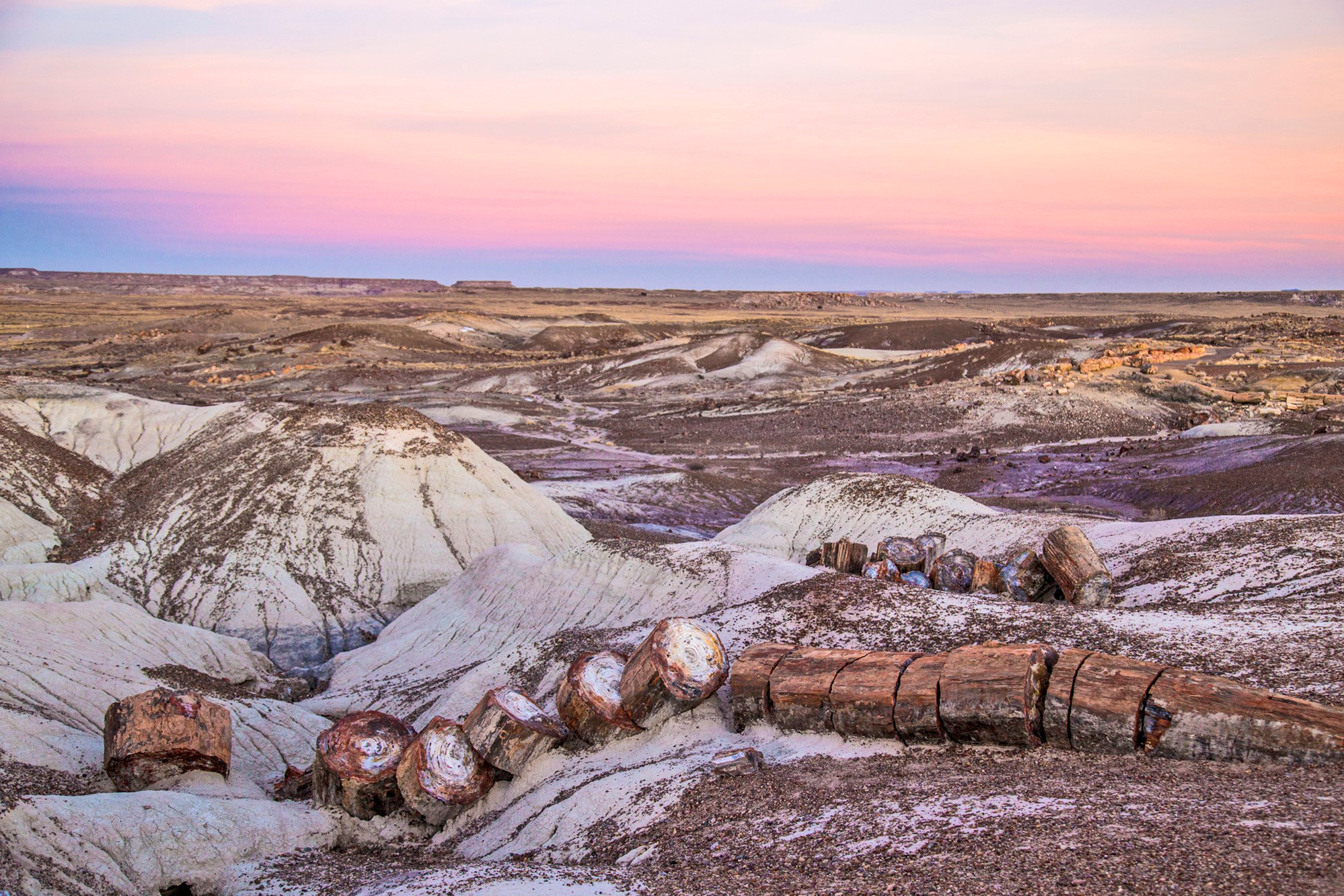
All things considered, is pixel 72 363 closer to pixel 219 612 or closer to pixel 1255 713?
pixel 219 612

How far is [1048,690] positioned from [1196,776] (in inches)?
49.7

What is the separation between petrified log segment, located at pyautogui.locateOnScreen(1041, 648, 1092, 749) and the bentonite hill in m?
0.03

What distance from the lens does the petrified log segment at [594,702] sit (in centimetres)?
985

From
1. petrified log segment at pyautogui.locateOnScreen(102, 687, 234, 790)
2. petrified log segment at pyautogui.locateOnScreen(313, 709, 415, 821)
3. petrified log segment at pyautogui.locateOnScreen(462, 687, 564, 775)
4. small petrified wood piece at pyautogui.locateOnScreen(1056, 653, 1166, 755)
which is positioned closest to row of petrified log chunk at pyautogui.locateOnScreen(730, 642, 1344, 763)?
small petrified wood piece at pyautogui.locateOnScreen(1056, 653, 1166, 755)

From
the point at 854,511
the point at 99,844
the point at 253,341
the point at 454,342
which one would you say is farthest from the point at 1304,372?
the point at 253,341

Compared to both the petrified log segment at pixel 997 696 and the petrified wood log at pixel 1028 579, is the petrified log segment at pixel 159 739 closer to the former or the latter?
the petrified log segment at pixel 997 696

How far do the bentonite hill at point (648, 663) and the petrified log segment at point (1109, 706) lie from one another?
27 mm

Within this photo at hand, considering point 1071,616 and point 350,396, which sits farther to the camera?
point 350,396

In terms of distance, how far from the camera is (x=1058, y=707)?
25.6 feet

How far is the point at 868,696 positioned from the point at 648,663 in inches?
88.6

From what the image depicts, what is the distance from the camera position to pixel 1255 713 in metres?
7.05

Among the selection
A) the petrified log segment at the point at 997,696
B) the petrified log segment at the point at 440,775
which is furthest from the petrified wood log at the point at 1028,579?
the petrified log segment at the point at 440,775

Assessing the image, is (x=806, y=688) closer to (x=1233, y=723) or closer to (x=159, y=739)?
(x=1233, y=723)

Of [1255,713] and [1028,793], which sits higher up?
[1255,713]
